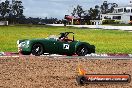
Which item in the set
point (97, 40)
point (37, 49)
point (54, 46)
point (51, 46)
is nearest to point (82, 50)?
point (54, 46)

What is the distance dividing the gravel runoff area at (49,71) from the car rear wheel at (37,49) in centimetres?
214

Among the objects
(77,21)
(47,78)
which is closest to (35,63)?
(47,78)

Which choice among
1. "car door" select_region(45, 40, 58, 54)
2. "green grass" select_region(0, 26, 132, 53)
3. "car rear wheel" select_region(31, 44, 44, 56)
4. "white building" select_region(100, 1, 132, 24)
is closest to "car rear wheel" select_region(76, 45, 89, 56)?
"car door" select_region(45, 40, 58, 54)

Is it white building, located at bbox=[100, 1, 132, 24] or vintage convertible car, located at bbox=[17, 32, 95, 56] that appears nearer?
vintage convertible car, located at bbox=[17, 32, 95, 56]

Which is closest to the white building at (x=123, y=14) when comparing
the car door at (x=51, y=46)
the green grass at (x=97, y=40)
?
the green grass at (x=97, y=40)

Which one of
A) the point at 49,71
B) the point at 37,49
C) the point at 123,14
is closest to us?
the point at 49,71

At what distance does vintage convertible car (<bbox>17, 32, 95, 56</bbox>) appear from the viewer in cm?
2383

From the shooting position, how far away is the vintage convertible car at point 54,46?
78.2 ft

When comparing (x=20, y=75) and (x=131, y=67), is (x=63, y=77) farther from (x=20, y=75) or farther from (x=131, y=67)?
(x=131, y=67)

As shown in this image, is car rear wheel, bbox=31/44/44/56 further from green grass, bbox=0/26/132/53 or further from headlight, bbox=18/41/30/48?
green grass, bbox=0/26/132/53

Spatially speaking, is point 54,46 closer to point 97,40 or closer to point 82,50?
point 82,50

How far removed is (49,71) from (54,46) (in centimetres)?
718

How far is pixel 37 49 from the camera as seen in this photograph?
23.9m

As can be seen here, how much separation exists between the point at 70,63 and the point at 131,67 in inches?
110
